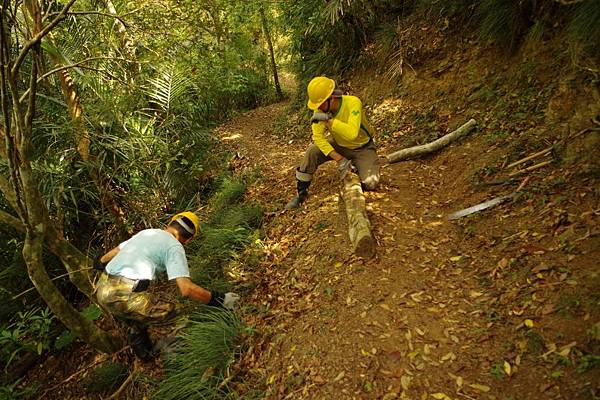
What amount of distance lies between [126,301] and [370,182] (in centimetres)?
302

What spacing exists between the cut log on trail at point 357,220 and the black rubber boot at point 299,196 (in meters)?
0.75

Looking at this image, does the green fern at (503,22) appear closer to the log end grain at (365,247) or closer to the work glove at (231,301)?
the log end grain at (365,247)

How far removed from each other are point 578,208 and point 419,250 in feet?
4.38

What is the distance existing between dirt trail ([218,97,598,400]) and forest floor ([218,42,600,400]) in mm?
11

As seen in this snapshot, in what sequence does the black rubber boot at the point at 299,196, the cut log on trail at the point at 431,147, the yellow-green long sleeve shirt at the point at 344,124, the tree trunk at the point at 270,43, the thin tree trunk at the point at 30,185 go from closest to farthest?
the thin tree trunk at the point at 30,185 < the yellow-green long sleeve shirt at the point at 344,124 < the cut log on trail at the point at 431,147 < the black rubber boot at the point at 299,196 < the tree trunk at the point at 270,43

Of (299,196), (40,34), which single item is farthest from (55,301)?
(299,196)

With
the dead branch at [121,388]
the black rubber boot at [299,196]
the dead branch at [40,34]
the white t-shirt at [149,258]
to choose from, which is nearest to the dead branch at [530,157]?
the black rubber boot at [299,196]

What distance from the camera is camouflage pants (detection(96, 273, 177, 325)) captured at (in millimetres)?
3404

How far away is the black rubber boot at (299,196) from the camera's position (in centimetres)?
489

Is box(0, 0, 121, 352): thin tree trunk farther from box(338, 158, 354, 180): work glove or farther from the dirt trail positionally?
box(338, 158, 354, 180): work glove

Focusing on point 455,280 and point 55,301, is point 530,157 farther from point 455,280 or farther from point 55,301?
point 55,301

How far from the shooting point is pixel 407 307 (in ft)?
9.68

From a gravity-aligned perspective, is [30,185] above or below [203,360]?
above

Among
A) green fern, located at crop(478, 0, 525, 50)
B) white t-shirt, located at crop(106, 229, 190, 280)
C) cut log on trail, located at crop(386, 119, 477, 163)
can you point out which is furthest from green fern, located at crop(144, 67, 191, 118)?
green fern, located at crop(478, 0, 525, 50)
